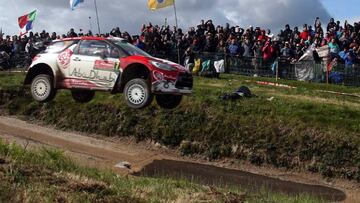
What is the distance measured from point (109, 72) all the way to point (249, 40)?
1548 centimetres

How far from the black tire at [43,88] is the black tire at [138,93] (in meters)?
2.62

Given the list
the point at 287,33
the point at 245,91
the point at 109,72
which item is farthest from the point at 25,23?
the point at 109,72

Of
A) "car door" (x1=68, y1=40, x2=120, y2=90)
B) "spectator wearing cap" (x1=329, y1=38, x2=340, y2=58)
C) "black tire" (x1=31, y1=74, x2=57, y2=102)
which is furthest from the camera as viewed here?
"spectator wearing cap" (x1=329, y1=38, x2=340, y2=58)

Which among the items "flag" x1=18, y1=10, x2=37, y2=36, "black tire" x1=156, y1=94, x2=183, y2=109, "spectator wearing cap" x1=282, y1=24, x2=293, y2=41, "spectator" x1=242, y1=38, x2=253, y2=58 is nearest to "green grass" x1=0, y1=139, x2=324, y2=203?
"black tire" x1=156, y1=94, x2=183, y2=109

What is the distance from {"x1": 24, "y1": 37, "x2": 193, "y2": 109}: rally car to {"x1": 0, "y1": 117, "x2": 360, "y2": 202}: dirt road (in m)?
8.39

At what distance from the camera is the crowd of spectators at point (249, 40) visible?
2797cm

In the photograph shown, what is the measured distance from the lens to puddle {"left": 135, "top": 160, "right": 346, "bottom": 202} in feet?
78.2

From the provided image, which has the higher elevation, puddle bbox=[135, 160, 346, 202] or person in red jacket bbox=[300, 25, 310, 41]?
person in red jacket bbox=[300, 25, 310, 41]

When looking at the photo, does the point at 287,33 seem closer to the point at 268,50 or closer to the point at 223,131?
the point at 268,50

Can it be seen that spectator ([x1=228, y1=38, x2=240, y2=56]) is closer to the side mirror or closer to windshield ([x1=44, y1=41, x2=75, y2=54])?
windshield ([x1=44, y1=41, x2=75, y2=54])

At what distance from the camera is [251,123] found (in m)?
25.9

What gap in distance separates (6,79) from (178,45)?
9.63 meters

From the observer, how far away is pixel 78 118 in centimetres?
2959

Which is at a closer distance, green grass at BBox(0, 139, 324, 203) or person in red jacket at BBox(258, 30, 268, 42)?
green grass at BBox(0, 139, 324, 203)
